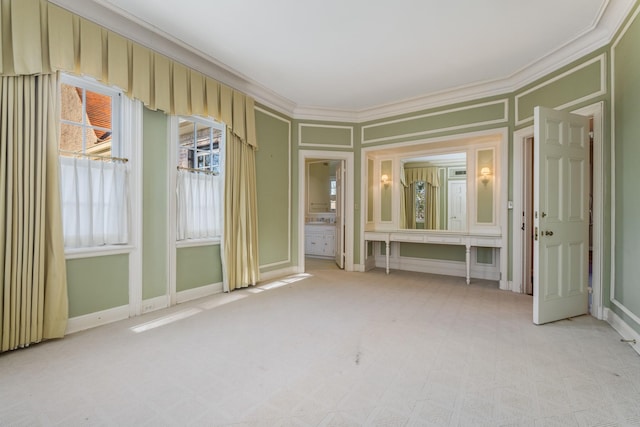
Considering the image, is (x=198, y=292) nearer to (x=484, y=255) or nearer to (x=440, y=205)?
(x=440, y=205)

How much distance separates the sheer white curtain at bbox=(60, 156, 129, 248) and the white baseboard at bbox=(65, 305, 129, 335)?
0.67 metres

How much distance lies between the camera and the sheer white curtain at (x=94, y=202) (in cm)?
276

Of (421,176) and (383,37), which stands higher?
(383,37)

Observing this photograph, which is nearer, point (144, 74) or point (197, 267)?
point (144, 74)

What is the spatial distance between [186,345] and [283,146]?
366 centimetres

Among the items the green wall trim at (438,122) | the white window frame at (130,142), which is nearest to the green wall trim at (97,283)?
the white window frame at (130,142)

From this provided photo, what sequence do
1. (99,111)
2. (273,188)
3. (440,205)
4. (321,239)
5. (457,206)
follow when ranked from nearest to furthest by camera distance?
(99,111) < (273,188) < (457,206) < (440,205) < (321,239)

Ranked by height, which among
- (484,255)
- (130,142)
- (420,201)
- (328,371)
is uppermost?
(130,142)

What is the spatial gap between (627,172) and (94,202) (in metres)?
4.98

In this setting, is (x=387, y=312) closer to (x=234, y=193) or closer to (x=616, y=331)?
(x=616, y=331)

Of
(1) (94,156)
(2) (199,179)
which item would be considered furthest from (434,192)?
(1) (94,156)

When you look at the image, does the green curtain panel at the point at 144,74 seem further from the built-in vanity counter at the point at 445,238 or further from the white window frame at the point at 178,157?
the built-in vanity counter at the point at 445,238

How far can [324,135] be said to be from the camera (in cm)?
570

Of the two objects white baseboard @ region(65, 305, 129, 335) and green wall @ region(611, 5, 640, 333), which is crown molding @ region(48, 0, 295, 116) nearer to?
white baseboard @ region(65, 305, 129, 335)
